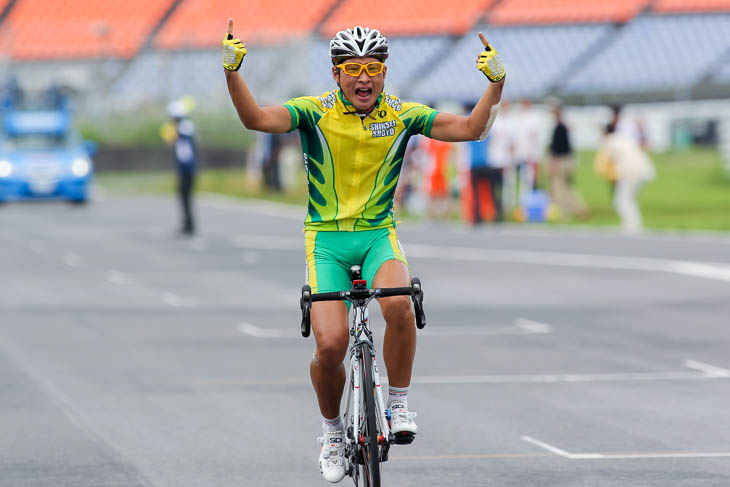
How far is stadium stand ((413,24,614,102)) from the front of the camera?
5744 cm

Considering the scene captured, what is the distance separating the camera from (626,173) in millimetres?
24312

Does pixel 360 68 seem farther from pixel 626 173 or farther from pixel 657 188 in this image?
pixel 657 188

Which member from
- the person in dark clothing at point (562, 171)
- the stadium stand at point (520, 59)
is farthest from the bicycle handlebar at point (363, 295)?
the stadium stand at point (520, 59)

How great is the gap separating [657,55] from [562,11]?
20.8ft

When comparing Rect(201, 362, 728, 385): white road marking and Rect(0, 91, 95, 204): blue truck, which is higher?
Rect(0, 91, 95, 204): blue truck

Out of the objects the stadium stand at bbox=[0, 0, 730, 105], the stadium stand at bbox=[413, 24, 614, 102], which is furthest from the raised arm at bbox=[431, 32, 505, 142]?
the stadium stand at bbox=[413, 24, 614, 102]

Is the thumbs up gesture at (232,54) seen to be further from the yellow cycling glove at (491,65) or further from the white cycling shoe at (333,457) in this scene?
the white cycling shoe at (333,457)

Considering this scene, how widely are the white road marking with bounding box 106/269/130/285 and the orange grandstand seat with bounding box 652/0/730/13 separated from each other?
4376cm

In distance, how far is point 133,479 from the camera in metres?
7.39

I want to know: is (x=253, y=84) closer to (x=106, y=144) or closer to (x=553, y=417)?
(x=106, y=144)

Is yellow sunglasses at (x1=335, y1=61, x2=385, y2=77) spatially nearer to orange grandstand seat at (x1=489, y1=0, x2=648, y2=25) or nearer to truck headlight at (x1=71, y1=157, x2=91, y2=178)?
truck headlight at (x1=71, y1=157, x2=91, y2=178)

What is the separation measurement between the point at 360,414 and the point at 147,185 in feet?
115

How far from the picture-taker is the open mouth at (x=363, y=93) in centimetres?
683

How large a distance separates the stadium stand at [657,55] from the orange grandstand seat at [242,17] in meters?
10.8
